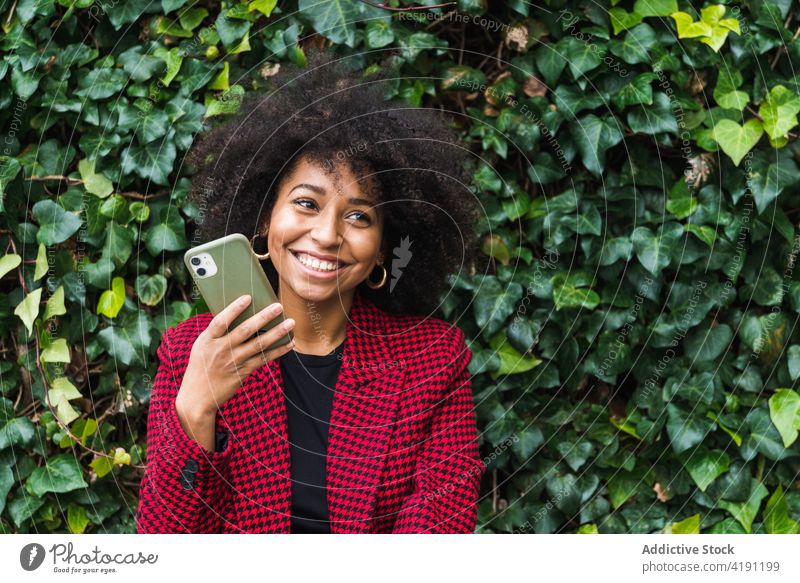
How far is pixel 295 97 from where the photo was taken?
54.9 inches

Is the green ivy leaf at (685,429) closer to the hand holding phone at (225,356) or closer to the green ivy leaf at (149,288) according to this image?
the hand holding phone at (225,356)

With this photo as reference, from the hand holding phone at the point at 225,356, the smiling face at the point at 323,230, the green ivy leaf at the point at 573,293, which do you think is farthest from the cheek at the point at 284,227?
the green ivy leaf at the point at 573,293

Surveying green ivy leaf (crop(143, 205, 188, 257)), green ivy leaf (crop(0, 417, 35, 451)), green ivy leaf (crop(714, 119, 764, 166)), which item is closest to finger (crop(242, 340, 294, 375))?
green ivy leaf (crop(143, 205, 188, 257))

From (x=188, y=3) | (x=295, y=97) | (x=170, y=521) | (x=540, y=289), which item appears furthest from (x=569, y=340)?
(x=188, y=3)

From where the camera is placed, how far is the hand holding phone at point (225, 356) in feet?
3.98

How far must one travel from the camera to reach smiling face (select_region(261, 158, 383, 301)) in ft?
4.19

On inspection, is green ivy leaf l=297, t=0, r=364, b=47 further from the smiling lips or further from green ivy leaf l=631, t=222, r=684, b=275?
green ivy leaf l=631, t=222, r=684, b=275

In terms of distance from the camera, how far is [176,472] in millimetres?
1257

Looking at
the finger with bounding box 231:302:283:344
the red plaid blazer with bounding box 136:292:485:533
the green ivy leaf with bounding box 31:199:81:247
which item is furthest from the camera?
the green ivy leaf with bounding box 31:199:81:247

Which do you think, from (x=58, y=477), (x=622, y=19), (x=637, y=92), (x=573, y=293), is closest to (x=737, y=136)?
(x=637, y=92)

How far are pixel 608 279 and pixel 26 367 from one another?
3.90 ft

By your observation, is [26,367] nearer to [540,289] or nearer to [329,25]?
[329,25]

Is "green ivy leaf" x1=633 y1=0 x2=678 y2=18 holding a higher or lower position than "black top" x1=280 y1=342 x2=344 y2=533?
higher

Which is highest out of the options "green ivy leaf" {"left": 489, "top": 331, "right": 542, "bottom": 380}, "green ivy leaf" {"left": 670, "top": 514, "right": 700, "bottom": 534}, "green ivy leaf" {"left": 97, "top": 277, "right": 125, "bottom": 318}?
"green ivy leaf" {"left": 97, "top": 277, "right": 125, "bottom": 318}
